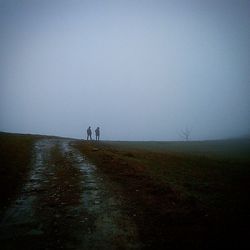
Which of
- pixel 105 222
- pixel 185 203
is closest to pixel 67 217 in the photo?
pixel 105 222

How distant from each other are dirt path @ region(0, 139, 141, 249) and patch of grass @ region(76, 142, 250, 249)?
2.87ft

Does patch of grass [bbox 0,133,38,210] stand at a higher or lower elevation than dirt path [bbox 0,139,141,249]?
higher

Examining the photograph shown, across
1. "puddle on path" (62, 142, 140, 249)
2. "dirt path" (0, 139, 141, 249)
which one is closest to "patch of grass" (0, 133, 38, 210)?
"dirt path" (0, 139, 141, 249)

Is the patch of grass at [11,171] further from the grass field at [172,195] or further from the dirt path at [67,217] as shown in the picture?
the dirt path at [67,217]

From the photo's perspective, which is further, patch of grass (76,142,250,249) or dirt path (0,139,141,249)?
patch of grass (76,142,250,249)

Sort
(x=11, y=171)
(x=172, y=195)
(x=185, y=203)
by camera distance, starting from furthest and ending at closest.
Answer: (x=11, y=171)
(x=172, y=195)
(x=185, y=203)

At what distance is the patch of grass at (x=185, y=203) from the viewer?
9703mm

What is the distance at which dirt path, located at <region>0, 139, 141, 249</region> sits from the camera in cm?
930

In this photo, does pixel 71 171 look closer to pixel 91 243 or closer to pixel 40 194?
pixel 40 194

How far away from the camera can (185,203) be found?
13094 mm

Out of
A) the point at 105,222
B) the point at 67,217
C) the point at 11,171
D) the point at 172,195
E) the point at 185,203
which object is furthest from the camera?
the point at 11,171

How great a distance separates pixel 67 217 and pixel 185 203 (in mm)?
5822

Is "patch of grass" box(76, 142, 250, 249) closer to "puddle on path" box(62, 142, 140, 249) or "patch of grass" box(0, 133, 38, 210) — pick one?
"puddle on path" box(62, 142, 140, 249)

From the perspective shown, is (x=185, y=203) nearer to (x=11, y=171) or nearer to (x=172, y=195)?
(x=172, y=195)
